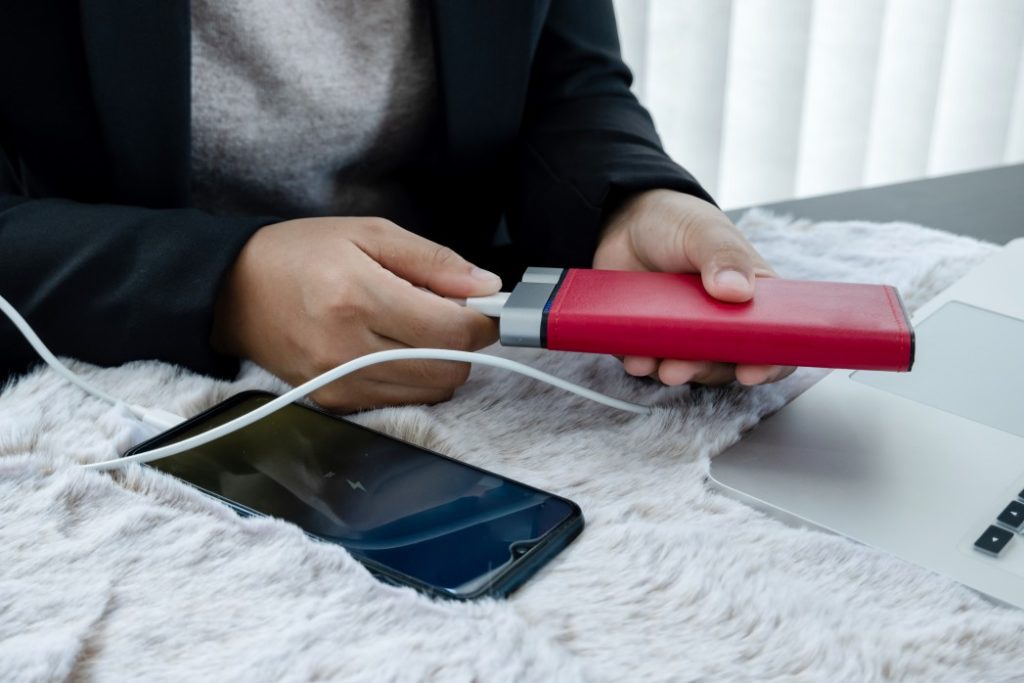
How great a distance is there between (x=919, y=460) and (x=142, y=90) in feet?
1.51

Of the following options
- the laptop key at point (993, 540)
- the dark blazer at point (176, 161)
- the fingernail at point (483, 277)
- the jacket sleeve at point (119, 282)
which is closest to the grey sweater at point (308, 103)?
the dark blazer at point (176, 161)

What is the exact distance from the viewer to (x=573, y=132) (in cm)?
64

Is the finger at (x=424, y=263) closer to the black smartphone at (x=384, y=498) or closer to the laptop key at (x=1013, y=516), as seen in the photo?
the black smartphone at (x=384, y=498)

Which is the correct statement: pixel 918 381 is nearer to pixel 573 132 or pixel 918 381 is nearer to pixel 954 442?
pixel 954 442

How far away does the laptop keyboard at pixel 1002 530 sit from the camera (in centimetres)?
30

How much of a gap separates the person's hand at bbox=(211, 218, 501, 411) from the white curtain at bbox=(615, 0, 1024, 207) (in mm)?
909

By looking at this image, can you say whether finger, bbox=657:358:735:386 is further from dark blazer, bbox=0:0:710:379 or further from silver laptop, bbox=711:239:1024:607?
dark blazer, bbox=0:0:710:379

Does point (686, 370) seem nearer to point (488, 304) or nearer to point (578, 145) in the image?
Result: point (488, 304)

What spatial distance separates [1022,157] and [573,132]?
0.93 meters

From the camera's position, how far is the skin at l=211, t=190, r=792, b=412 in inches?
15.9

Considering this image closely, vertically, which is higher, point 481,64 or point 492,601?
point 481,64

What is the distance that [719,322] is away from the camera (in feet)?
1.16

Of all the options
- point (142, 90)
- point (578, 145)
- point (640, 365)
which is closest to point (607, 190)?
point (578, 145)

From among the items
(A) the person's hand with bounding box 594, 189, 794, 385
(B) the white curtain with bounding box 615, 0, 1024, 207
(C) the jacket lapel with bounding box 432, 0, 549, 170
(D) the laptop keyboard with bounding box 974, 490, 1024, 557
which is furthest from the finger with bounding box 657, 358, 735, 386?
(B) the white curtain with bounding box 615, 0, 1024, 207
